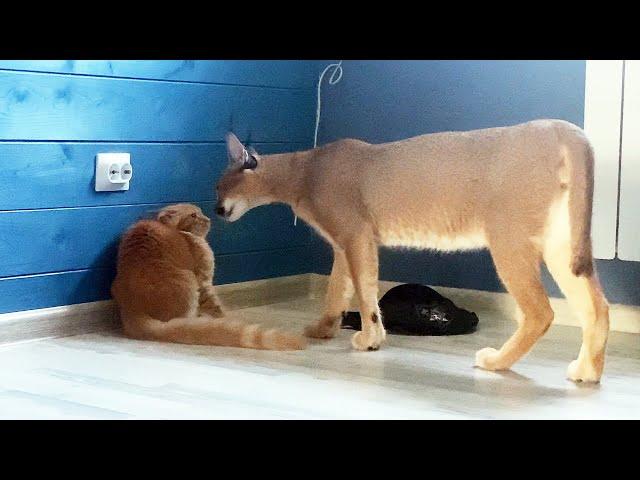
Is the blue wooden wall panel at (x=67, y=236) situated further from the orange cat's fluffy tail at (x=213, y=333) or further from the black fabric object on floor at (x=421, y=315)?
the black fabric object on floor at (x=421, y=315)

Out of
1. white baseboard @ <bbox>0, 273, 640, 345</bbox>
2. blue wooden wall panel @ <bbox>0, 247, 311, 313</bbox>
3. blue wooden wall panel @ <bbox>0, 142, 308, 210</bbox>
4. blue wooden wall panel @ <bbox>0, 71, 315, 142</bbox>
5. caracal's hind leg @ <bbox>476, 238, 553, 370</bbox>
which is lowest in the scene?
white baseboard @ <bbox>0, 273, 640, 345</bbox>

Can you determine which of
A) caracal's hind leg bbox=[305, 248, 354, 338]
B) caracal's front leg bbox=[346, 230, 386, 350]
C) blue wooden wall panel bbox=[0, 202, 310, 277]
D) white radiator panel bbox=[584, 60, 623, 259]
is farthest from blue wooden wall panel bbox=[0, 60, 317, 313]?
white radiator panel bbox=[584, 60, 623, 259]

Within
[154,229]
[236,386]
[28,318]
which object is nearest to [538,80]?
[154,229]

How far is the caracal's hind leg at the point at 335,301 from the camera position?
272 cm

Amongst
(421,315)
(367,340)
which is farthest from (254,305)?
(367,340)

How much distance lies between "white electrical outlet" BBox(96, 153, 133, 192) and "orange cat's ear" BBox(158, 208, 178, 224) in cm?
13

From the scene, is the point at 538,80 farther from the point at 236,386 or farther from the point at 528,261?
the point at 236,386

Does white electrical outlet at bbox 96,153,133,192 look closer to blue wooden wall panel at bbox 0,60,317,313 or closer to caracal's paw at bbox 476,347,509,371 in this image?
blue wooden wall panel at bbox 0,60,317,313

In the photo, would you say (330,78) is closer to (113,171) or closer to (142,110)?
(142,110)

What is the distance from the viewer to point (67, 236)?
8.86ft

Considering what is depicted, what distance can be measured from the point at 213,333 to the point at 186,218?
0.46 metres

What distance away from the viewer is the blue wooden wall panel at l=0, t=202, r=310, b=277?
2.57 metres

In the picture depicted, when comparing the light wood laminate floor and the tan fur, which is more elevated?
the tan fur
